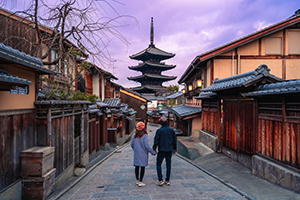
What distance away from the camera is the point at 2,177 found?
351cm

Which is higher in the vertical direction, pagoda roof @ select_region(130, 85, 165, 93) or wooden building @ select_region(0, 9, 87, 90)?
pagoda roof @ select_region(130, 85, 165, 93)

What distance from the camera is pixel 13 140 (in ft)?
12.6

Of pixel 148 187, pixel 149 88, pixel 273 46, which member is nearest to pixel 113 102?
pixel 148 187

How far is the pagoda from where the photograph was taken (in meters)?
40.1

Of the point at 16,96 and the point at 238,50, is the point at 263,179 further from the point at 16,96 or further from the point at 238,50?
the point at 238,50

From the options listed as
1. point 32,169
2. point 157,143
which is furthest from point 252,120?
point 32,169

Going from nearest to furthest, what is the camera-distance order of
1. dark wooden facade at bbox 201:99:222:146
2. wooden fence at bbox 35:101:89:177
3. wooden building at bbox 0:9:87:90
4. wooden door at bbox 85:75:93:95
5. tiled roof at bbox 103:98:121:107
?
wooden fence at bbox 35:101:89:177 < wooden building at bbox 0:9:87:90 < dark wooden facade at bbox 201:99:222:146 < wooden door at bbox 85:75:93:95 < tiled roof at bbox 103:98:121:107

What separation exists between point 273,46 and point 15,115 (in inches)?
587

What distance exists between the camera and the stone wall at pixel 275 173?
178 inches

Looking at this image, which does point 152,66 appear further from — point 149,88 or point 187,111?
point 187,111

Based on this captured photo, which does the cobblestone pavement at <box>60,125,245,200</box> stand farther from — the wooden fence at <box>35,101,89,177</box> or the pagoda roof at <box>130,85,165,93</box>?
the pagoda roof at <box>130,85,165,93</box>

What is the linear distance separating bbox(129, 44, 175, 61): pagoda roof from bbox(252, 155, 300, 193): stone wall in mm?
35404

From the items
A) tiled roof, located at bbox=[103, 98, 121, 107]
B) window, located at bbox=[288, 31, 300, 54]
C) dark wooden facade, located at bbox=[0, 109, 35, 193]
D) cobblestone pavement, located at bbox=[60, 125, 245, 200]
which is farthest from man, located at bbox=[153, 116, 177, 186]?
window, located at bbox=[288, 31, 300, 54]

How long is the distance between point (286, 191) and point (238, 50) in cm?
1014
